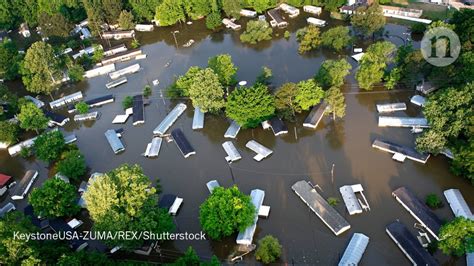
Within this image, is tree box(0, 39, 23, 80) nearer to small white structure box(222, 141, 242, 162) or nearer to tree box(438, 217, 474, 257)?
small white structure box(222, 141, 242, 162)

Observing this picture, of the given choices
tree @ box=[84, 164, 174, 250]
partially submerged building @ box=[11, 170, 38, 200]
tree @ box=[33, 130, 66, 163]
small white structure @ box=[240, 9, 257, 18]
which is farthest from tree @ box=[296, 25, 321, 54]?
partially submerged building @ box=[11, 170, 38, 200]

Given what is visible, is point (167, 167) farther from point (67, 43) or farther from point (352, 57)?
point (67, 43)

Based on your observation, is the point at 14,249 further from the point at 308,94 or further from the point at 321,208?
the point at 308,94

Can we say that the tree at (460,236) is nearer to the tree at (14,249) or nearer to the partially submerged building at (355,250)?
the partially submerged building at (355,250)

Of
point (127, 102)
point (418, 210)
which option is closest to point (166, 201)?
point (127, 102)

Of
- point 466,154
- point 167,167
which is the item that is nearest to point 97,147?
point 167,167

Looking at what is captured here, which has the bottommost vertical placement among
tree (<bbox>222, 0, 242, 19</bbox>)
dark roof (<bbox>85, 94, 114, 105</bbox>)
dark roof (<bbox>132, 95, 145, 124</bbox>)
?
dark roof (<bbox>132, 95, 145, 124</bbox>)
